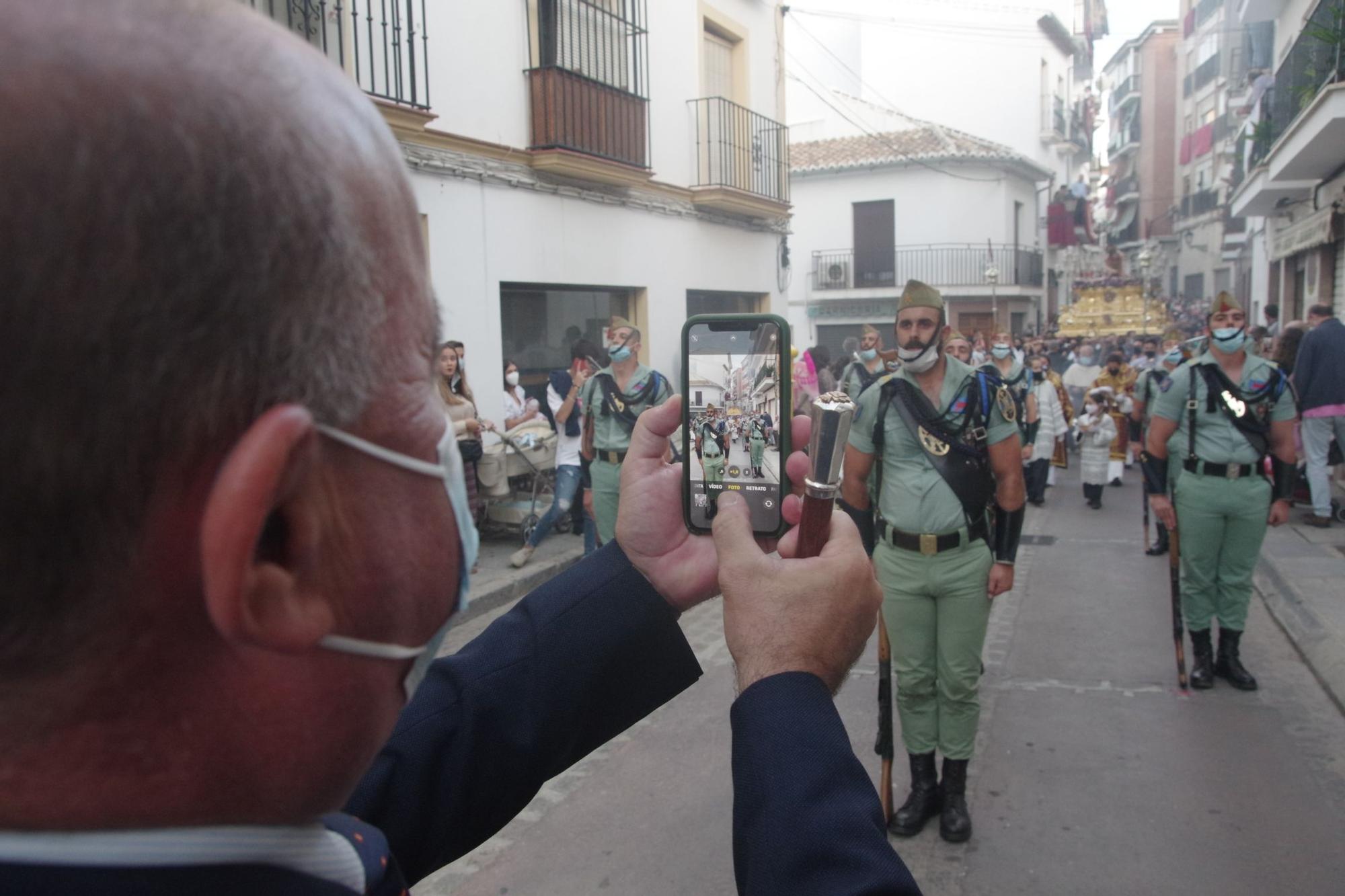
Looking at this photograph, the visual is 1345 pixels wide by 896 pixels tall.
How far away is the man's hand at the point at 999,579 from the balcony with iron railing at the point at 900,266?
25.5 m

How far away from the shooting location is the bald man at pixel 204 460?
1.99 ft

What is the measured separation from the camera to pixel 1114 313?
926 inches

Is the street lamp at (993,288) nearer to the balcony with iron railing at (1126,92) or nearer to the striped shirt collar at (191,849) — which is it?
the striped shirt collar at (191,849)

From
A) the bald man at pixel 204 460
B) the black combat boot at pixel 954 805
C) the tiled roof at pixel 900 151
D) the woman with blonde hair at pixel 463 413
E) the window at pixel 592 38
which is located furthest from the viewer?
the tiled roof at pixel 900 151

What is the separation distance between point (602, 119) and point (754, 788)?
1059 centimetres

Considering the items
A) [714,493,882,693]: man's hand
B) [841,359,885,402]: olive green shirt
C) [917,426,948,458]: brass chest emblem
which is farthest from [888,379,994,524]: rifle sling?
[841,359,885,402]: olive green shirt

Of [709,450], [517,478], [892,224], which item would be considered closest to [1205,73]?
[892,224]

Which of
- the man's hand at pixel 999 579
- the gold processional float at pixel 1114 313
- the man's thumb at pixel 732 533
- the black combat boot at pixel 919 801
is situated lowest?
the black combat boot at pixel 919 801

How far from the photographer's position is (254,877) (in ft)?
2.44

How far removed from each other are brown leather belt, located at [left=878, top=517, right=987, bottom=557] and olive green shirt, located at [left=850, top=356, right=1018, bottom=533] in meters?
0.02

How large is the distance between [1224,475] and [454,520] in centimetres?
505

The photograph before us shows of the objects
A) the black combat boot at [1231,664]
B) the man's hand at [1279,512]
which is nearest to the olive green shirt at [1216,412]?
the man's hand at [1279,512]

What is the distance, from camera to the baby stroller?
8352mm

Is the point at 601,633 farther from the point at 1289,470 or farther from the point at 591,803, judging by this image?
the point at 1289,470
